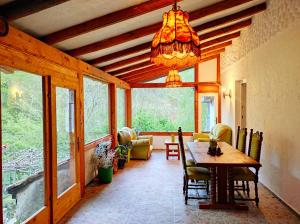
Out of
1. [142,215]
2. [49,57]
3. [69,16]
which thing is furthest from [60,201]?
[69,16]

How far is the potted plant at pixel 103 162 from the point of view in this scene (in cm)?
528

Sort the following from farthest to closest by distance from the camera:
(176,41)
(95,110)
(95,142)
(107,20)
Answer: (95,110), (95,142), (107,20), (176,41)

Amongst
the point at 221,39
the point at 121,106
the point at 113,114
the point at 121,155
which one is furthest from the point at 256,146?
the point at 121,106

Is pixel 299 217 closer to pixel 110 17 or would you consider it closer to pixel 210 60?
pixel 110 17

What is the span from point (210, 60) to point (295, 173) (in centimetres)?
634

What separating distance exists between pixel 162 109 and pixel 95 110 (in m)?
3.95

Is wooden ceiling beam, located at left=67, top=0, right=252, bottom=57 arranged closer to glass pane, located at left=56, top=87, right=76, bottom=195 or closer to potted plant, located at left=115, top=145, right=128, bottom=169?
glass pane, located at left=56, top=87, right=76, bottom=195

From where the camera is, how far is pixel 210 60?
31.2 feet

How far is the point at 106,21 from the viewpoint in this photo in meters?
3.42

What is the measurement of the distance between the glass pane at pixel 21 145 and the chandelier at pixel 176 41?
1464 mm

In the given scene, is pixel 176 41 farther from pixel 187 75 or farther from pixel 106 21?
pixel 187 75

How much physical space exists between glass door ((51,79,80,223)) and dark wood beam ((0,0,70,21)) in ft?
3.58

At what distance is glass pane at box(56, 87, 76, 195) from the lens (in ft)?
12.4

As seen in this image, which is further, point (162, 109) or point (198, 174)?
point (162, 109)
